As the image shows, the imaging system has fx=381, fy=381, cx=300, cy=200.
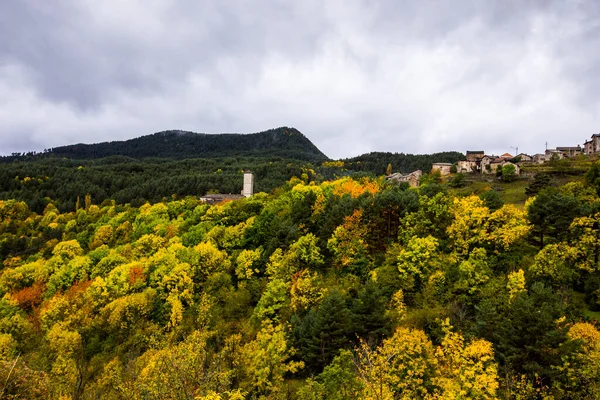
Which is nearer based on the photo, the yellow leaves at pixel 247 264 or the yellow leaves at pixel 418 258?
the yellow leaves at pixel 418 258

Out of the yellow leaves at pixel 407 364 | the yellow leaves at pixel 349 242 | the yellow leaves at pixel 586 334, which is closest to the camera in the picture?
the yellow leaves at pixel 407 364

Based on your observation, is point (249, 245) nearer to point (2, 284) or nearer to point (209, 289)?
point (209, 289)

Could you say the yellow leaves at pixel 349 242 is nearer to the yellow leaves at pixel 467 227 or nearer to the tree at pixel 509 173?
the yellow leaves at pixel 467 227

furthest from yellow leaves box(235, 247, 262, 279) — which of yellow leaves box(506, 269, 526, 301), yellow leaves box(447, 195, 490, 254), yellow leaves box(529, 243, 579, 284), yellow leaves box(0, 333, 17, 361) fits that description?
yellow leaves box(529, 243, 579, 284)

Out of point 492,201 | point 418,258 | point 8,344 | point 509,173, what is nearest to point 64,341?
point 8,344

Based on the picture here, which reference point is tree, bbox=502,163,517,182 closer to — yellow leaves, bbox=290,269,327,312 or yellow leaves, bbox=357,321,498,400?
yellow leaves, bbox=290,269,327,312

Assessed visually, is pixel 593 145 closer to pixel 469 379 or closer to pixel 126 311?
pixel 469 379

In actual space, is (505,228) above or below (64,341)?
above

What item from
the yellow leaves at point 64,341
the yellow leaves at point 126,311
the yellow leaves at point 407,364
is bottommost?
the yellow leaves at point 64,341

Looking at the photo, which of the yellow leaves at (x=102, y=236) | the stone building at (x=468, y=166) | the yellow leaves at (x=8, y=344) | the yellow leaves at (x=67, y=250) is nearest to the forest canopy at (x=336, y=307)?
the yellow leaves at (x=8, y=344)

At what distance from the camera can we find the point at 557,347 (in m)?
25.2

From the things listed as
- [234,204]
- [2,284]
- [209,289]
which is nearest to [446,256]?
[209,289]

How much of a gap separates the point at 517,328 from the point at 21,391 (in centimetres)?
2895

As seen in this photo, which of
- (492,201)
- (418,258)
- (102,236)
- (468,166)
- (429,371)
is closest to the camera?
(429,371)
